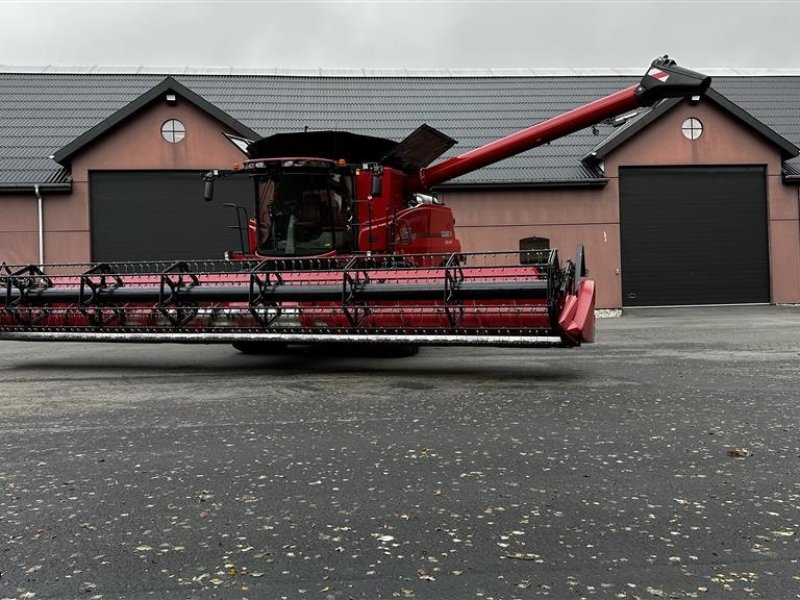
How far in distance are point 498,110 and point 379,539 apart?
22.0 meters

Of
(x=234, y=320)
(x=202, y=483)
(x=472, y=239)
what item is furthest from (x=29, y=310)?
(x=472, y=239)

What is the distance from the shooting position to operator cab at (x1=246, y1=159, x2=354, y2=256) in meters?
9.87

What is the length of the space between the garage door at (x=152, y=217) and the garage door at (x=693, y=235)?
11.2m

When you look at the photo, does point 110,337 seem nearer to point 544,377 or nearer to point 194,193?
point 544,377

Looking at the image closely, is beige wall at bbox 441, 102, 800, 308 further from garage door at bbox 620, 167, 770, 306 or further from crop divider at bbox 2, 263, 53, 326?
crop divider at bbox 2, 263, 53, 326

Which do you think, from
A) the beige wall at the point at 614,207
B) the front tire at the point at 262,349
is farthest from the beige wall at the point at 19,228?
the beige wall at the point at 614,207

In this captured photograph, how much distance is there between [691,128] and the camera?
1992cm

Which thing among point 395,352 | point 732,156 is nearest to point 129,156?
point 395,352

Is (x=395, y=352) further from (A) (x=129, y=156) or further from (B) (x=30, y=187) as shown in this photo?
(B) (x=30, y=187)

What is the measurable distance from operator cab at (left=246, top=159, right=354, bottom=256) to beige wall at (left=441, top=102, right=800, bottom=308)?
374 inches

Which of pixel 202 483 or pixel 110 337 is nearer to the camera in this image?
pixel 202 483

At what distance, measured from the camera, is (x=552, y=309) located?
7258 millimetres

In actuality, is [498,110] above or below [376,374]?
above

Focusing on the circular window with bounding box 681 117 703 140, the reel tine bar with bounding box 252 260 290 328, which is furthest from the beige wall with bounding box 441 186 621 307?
the reel tine bar with bounding box 252 260 290 328
